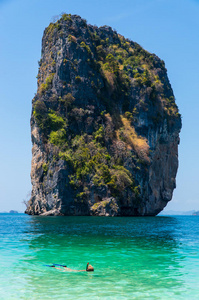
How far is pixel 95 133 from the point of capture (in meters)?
68.4

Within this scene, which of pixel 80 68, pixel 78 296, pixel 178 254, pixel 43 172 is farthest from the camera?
pixel 80 68

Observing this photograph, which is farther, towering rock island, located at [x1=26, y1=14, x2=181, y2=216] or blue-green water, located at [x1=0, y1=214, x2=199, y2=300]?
towering rock island, located at [x1=26, y1=14, x2=181, y2=216]

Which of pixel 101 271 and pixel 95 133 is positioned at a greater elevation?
pixel 95 133

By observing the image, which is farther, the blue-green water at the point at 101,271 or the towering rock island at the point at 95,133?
the towering rock island at the point at 95,133

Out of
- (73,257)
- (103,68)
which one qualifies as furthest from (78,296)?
(103,68)

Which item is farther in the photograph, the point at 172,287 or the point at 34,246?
the point at 34,246

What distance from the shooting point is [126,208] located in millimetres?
65188

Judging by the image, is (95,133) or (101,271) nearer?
(101,271)

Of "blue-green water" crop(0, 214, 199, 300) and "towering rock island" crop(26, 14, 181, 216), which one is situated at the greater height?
"towering rock island" crop(26, 14, 181, 216)

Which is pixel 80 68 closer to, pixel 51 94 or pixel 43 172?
pixel 51 94

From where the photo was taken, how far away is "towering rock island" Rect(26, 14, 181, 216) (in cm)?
6106

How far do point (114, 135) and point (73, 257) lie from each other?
54727mm

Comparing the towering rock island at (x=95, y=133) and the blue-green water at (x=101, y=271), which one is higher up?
the towering rock island at (x=95, y=133)

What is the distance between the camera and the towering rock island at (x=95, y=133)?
200 ft
